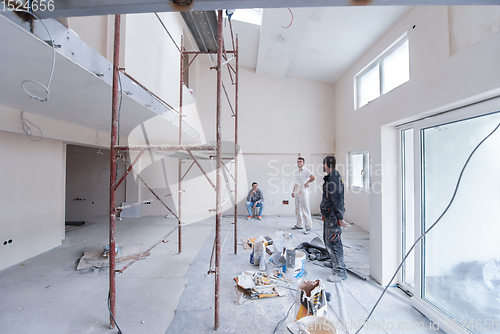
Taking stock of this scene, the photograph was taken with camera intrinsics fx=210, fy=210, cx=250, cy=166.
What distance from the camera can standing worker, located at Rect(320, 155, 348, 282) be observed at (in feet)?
7.80

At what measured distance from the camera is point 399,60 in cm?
342

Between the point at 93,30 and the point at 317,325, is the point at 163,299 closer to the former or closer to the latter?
the point at 317,325

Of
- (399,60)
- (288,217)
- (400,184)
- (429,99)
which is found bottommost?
(288,217)

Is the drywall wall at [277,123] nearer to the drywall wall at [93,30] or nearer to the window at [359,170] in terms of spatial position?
the window at [359,170]

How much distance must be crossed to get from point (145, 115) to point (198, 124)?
302 cm

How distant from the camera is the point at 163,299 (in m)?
1.99

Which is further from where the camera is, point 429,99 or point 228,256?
point 228,256

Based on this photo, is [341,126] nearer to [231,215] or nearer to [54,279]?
[231,215]

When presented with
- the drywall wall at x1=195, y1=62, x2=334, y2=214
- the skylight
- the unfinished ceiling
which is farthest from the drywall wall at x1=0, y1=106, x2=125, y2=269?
the skylight

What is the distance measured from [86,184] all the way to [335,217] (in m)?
6.29

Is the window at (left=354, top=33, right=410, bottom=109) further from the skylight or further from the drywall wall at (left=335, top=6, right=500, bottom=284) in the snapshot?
the skylight

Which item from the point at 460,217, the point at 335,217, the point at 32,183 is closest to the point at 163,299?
the point at 335,217

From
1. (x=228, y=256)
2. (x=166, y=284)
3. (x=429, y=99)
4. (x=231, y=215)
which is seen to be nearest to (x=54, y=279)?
(x=166, y=284)

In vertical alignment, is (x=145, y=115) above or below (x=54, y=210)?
above
